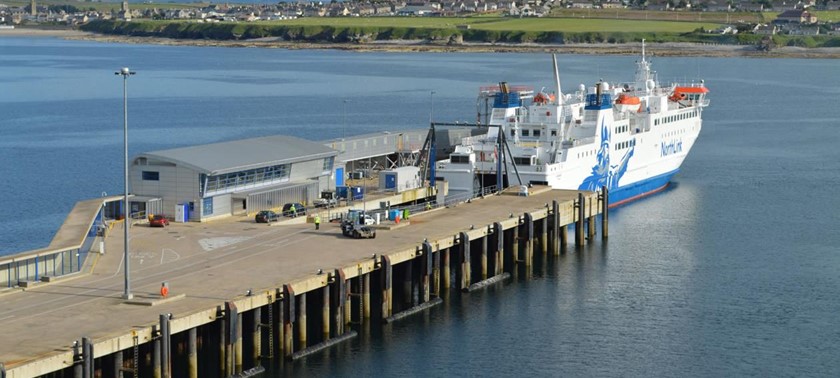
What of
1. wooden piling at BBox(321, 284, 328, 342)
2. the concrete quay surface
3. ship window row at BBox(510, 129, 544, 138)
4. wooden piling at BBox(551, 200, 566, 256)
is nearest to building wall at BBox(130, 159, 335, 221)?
the concrete quay surface

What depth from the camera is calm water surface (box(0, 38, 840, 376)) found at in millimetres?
50844

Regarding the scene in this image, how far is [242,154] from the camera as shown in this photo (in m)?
64.6

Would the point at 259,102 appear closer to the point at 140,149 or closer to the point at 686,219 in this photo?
the point at 140,149

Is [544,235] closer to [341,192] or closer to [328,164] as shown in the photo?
[341,192]

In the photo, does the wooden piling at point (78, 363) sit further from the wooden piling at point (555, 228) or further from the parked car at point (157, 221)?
the wooden piling at point (555, 228)

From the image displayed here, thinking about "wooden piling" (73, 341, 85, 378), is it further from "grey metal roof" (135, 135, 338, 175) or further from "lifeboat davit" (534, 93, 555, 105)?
"lifeboat davit" (534, 93, 555, 105)

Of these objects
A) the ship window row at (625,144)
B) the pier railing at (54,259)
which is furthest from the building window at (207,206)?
the ship window row at (625,144)


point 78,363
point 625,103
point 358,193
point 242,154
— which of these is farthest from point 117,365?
point 625,103

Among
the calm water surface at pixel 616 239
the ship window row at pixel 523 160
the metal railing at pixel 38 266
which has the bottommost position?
the calm water surface at pixel 616 239

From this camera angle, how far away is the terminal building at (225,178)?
200 feet

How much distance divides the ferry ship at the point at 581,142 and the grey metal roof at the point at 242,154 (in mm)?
10829

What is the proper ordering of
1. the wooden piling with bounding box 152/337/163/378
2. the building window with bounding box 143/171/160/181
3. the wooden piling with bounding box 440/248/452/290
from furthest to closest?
the building window with bounding box 143/171/160/181
the wooden piling with bounding box 440/248/452/290
the wooden piling with bounding box 152/337/163/378

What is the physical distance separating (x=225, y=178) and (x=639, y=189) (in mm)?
34990

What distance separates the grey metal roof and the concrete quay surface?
240cm
